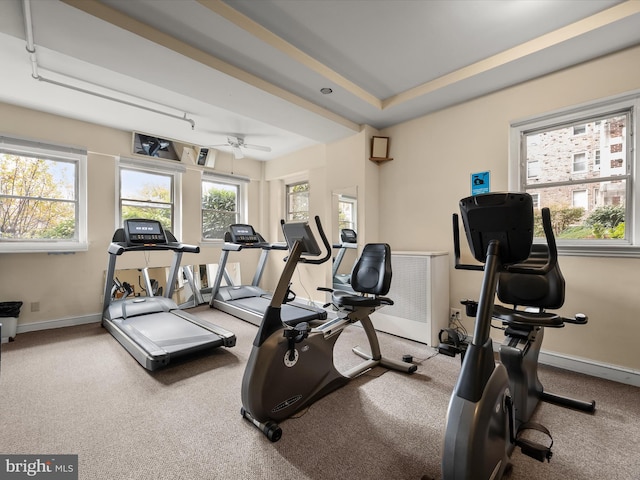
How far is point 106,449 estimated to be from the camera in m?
1.67

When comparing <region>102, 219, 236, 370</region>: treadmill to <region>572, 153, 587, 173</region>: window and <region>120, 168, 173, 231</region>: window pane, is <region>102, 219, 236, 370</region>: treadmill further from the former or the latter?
<region>572, 153, 587, 173</region>: window

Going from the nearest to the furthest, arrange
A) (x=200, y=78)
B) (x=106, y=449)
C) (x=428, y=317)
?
(x=106, y=449) → (x=200, y=78) → (x=428, y=317)

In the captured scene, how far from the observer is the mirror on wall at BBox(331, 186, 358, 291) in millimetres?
4242

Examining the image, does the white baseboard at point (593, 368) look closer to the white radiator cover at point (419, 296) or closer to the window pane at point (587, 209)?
the white radiator cover at point (419, 296)

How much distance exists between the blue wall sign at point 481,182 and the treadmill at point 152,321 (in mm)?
3130

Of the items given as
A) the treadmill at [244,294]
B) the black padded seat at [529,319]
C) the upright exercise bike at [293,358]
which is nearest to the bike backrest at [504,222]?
the black padded seat at [529,319]

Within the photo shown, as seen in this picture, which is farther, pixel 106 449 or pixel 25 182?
pixel 25 182

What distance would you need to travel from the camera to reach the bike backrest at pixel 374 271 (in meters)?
2.64

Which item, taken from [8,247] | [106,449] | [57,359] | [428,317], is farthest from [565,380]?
[8,247]

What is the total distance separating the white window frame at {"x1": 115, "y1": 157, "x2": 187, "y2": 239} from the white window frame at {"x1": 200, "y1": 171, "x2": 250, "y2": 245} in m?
0.40

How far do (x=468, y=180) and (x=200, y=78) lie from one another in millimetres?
3012

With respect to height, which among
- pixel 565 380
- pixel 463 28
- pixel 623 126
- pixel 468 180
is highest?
pixel 463 28

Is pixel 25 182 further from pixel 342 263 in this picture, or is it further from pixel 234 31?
pixel 342 263

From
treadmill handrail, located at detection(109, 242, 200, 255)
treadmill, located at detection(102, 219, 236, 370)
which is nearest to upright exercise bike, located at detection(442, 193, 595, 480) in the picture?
treadmill, located at detection(102, 219, 236, 370)
